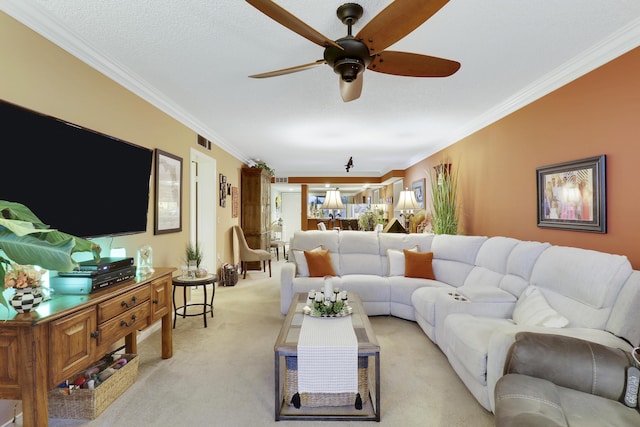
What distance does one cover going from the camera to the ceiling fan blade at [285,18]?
4.59 ft

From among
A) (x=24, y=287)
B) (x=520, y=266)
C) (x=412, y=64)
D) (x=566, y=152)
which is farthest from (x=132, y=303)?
(x=566, y=152)

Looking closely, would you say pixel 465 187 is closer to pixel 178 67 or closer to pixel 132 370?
pixel 178 67

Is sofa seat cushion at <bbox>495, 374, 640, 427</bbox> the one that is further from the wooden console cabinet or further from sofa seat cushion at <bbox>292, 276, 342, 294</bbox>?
sofa seat cushion at <bbox>292, 276, 342, 294</bbox>

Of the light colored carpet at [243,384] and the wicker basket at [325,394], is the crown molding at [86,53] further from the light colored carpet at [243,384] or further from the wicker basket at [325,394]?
the wicker basket at [325,394]

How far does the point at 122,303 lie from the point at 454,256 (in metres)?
3.39

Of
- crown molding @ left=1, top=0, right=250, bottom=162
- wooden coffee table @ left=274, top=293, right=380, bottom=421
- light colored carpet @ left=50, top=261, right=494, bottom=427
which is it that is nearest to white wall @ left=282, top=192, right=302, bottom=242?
crown molding @ left=1, top=0, right=250, bottom=162

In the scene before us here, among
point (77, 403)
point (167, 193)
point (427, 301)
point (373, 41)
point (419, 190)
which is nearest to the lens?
point (373, 41)

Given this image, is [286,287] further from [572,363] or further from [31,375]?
[572,363]

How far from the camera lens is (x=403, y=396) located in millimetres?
2258

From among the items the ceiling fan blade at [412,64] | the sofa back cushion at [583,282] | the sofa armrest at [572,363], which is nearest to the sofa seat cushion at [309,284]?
the sofa back cushion at [583,282]

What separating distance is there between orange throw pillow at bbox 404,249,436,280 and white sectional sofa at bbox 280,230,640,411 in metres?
0.10

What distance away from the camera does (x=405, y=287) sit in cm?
383

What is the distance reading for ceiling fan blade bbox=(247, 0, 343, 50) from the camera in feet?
4.59

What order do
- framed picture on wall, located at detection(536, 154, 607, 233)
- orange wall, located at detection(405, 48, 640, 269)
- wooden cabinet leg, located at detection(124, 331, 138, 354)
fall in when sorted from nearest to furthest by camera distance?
orange wall, located at detection(405, 48, 640, 269) → framed picture on wall, located at detection(536, 154, 607, 233) → wooden cabinet leg, located at detection(124, 331, 138, 354)
